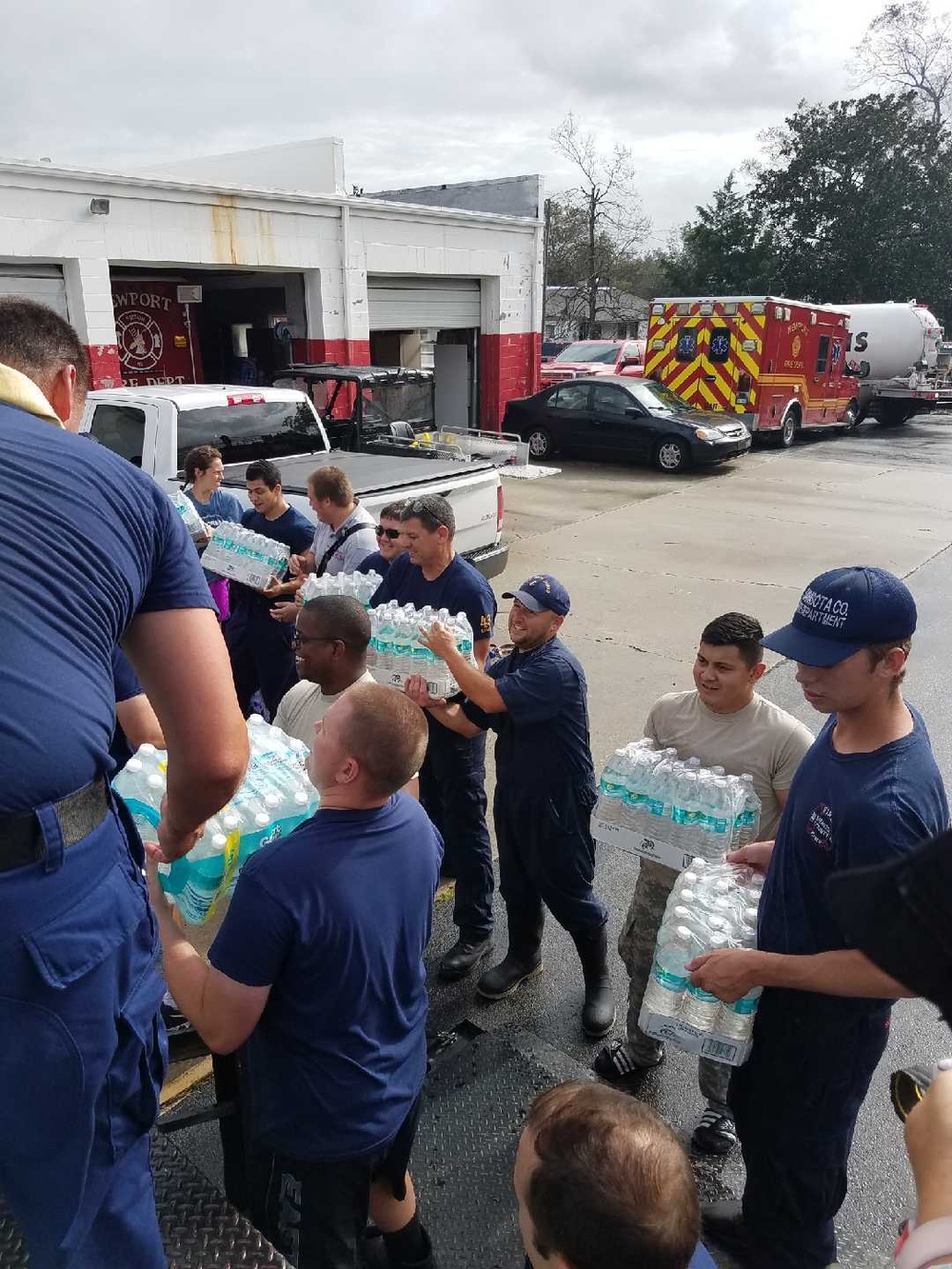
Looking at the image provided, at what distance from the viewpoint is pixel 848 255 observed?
1352 inches

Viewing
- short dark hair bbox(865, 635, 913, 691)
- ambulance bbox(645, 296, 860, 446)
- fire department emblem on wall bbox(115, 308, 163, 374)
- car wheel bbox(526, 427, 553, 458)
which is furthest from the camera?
ambulance bbox(645, 296, 860, 446)

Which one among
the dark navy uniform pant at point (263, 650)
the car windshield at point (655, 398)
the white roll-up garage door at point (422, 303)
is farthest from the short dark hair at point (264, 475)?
the car windshield at point (655, 398)

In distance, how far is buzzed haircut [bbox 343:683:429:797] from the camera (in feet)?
6.89

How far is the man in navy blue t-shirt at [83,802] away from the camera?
1446 mm

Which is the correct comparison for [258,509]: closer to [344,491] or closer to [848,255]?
[344,491]

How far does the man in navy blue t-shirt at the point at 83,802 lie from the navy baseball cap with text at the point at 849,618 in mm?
1425

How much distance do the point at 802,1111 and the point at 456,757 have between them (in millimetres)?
2180

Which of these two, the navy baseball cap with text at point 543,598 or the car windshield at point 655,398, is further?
the car windshield at point 655,398

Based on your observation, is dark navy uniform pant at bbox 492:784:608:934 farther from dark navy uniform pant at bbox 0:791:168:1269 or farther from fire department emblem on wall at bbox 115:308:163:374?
fire department emblem on wall at bbox 115:308:163:374

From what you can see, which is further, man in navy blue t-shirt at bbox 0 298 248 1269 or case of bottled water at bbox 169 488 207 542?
case of bottled water at bbox 169 488 207 542

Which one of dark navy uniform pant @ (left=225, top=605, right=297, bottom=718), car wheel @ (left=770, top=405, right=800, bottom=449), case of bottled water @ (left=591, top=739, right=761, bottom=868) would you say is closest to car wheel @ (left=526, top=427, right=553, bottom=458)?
car wheel @ (left=770, top=405, right=800, bottom=449)

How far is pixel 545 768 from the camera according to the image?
354 centimetres

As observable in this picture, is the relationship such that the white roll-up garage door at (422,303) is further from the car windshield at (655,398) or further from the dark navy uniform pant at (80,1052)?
the dark navy uniform pant at (80,1052)

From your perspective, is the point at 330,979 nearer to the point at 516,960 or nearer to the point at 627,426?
the point at 516,960
